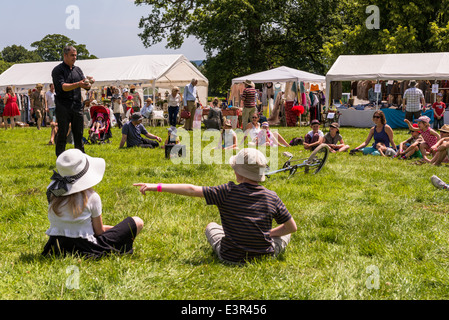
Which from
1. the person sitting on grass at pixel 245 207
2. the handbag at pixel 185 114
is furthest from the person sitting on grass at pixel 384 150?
the handbag at pixel 185 114

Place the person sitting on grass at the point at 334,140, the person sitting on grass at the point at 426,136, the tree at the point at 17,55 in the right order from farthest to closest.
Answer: the tree at the point at 17,55 → the person sitting on grass at the point at 334,140 → the person sitting on grass at the point at 426,136

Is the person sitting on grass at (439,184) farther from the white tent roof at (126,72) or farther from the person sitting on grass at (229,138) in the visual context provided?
the white tent roof at (126,72)

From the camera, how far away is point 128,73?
23656mm

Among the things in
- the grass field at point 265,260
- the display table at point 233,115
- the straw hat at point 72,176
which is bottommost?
the grass field at point 265,260

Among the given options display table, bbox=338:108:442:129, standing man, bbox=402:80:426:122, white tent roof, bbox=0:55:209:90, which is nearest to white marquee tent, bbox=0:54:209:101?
white tent roof, bbox=0:55:209:90

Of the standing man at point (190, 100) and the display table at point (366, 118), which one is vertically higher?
the standing man at point (190, 100)

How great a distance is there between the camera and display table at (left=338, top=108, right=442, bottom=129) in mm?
19625

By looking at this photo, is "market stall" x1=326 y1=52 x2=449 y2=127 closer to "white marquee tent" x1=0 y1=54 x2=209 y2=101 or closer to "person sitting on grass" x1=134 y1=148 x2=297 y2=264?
"white marquee tent" x1=0 y1=54 x2=209 y2=101

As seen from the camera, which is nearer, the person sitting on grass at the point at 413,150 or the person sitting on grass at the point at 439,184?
the person sitting on grass at the point at 439,184

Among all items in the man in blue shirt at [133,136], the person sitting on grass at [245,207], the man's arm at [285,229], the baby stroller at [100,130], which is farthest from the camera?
the baby stroller at [100,130]

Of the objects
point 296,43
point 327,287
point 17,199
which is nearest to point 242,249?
point 327,287

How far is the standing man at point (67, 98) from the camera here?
26.1 feet
